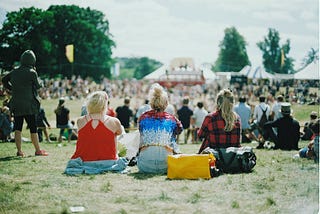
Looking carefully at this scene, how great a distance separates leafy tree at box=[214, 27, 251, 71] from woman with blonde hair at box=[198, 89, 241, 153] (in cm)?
3744

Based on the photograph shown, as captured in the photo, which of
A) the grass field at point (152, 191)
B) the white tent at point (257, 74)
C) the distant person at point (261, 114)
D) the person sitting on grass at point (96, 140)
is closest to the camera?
the grass field at point (152, 191)

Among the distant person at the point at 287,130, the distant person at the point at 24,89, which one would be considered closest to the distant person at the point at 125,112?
the distant person at the point at 287,130

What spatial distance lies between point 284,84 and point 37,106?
1928cm

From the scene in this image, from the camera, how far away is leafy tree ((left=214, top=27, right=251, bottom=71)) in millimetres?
47188

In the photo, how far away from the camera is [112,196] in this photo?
543cm

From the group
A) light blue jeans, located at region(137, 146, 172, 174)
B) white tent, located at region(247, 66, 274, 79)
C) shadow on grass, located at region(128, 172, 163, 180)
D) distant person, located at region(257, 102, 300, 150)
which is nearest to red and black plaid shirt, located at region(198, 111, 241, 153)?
light blue jeans, located at region(137, 146, 172, 174)

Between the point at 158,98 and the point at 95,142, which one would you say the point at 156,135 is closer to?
the point at 158,98

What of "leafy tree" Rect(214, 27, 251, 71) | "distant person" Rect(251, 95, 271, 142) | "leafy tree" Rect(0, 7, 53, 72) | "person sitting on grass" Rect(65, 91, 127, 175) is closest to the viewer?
"leafy tree" Rect(0, 7, 53, 72)

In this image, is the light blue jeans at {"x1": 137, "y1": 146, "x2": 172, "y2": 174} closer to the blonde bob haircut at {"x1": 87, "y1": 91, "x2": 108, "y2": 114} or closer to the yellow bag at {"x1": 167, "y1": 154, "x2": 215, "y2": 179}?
the yellow bag at {"x1": 167, "y1": 154, "x2": 215, "y2": 179}

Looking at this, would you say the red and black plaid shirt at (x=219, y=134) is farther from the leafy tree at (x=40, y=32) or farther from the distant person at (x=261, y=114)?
the distant person at (x=261, y=114)

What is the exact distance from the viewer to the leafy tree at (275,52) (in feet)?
82.0

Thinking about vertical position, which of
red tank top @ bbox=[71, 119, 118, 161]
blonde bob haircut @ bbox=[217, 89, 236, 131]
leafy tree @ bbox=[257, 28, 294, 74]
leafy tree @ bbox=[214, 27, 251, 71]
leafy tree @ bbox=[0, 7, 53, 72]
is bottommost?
red tank top @ bbox=[71, 119, 118, 161]

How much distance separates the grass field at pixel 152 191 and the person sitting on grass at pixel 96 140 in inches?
Result: 11.1

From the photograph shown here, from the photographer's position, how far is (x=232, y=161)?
24.3 ft
